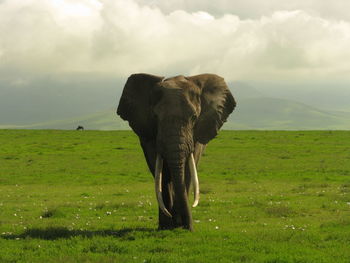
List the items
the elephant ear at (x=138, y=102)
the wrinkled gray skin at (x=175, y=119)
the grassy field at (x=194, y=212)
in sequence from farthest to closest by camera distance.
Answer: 1. the elephant ear at (x=138, y=102)
2. the wrinkled gray skin at (x=175, y=119)
3. the grassy field at (x=194, y=212)

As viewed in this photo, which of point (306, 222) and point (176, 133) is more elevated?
point (176, 133)

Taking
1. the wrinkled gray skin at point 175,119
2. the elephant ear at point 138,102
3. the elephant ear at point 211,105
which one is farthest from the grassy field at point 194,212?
the elephant ear at point 138,102

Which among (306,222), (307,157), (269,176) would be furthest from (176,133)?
(307,157)

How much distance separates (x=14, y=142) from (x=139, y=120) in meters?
52.0

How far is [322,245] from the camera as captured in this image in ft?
45.5

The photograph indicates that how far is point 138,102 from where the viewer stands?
1584 centimetres

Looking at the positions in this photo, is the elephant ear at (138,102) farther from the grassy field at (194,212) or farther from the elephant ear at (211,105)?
the grassy field at (194,212)

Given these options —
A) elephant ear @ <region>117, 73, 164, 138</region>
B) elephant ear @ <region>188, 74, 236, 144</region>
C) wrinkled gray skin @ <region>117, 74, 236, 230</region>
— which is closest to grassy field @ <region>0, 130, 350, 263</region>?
wrinkled gray skin @ <region>117, 74, 236, 230</region>

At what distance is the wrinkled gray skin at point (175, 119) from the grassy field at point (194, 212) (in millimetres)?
1148

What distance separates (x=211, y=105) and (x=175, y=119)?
2.30 metres

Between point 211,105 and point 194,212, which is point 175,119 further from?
point 194,212

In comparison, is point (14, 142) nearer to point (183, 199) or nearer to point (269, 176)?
point (269, 176)

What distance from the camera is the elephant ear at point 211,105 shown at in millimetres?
15164

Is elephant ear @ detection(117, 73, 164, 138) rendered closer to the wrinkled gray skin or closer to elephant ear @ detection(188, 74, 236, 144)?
the wrinkled gray skin
